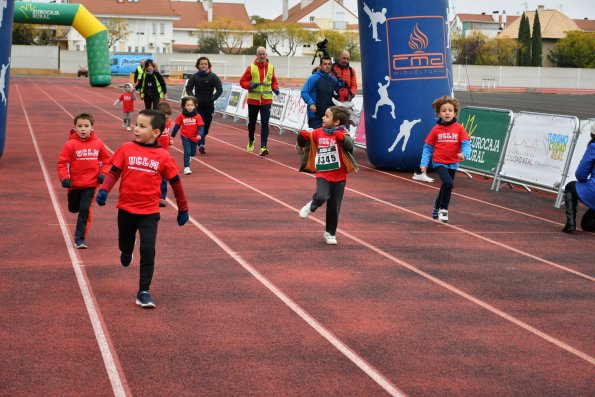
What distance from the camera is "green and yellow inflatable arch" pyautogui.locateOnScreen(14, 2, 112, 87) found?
52250mm

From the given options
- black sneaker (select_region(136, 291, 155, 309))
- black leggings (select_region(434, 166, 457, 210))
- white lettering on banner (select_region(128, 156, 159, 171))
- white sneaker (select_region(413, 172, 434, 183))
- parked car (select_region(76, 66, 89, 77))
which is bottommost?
black sneaker (select_region(136, 291, 155, 309))

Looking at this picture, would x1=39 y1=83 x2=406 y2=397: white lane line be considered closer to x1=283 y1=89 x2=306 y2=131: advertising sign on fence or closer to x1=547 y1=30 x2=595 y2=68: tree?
x1=283 y1=89 x2=306 y2=131: advertising sign on fence

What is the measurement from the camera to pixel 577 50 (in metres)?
95.2

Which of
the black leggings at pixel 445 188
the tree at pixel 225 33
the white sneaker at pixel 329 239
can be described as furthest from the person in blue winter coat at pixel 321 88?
the tree at pixel 225 33

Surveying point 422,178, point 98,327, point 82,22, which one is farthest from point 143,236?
point 82,22

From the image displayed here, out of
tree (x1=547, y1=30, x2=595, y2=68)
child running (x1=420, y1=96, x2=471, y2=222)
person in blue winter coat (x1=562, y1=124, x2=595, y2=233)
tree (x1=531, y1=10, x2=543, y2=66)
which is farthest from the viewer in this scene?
tree (x1=547, y1=30, x2=595, y2=68)

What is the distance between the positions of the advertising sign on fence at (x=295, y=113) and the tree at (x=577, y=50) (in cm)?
7357

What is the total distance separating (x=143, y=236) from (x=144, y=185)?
15.3 inches

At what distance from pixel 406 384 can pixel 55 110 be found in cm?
2826

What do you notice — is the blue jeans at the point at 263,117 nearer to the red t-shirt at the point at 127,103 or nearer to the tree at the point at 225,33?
the red t-shirt at the point at 127,103

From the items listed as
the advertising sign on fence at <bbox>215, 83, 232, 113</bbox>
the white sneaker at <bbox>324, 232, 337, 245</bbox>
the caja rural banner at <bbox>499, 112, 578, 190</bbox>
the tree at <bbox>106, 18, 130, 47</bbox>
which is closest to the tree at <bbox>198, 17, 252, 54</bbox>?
the tree at <bbox>106, 18, 130, 47</bbox>

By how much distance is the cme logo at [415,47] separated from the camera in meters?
16.5

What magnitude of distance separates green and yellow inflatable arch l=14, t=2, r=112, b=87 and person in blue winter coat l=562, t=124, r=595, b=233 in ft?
146

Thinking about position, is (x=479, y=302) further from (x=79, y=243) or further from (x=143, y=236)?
(x=79, y=243)
